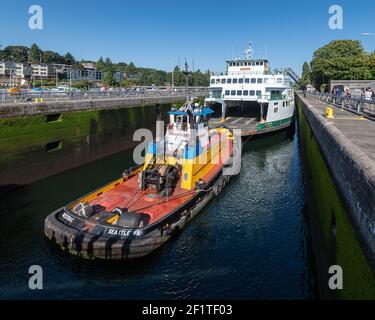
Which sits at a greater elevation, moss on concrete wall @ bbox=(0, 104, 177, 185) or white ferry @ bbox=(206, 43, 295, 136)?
white ferry @ bbox=(206, 43, 295, 136)

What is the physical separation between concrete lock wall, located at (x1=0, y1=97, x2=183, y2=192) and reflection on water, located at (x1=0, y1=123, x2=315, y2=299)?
173 cm

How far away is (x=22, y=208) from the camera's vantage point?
1803cm

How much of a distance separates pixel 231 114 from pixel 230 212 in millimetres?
32278

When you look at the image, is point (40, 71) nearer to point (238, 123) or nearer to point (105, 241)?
point (238, 123)

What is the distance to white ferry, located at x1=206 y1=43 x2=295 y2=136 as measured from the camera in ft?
129

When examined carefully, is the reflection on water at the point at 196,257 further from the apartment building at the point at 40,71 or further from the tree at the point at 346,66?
the apartment building at the point at 40,71

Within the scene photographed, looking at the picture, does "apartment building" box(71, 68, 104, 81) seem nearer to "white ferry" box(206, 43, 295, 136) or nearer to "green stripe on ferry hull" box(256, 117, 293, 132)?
"white ferry" box(206, 43, 295, 136)

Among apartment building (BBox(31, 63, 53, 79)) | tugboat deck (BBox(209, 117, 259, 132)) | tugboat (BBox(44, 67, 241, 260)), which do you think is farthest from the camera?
apartment building (BBox(31, 63, 53, 79))

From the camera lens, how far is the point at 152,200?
16078 millimetres

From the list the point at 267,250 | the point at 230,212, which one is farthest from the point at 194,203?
the point at 267,250

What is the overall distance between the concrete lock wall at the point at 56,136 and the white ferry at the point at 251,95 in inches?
494

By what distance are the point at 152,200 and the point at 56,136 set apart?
42.2 feet

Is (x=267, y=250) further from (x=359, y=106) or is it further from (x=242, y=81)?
(x=242, y=81)

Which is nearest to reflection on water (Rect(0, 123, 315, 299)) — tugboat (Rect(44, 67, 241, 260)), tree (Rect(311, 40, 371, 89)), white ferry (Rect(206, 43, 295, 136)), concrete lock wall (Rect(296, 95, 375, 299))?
tugboat (Rect(44, 67, 241, 260))
